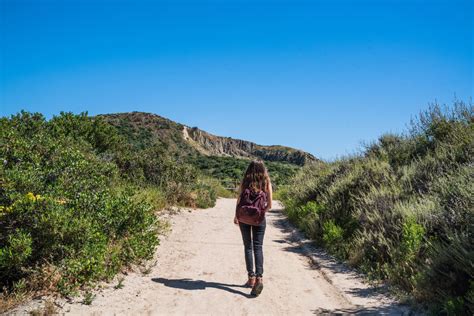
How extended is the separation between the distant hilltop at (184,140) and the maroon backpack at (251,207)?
45.4 metres

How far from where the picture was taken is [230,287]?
223 inches

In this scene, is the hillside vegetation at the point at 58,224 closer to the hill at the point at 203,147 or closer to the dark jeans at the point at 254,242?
the dark jeans at the point at 254,242

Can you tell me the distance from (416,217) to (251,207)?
294 cm

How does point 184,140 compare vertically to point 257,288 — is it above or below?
above

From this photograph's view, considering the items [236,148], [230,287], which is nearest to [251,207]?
[230,287]

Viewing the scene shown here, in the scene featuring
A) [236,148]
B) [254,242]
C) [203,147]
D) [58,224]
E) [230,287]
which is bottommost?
[230,287]

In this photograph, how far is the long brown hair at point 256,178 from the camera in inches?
220

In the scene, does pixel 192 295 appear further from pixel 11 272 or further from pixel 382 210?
pixel 382 210

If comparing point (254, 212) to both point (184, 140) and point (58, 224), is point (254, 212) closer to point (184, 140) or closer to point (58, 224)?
point (58, 224)

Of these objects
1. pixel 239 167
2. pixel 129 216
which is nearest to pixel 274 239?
pixel 129 216

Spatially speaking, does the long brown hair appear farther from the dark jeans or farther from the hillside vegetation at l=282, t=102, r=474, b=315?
the hillside vegetation at l=282, t=102, r=474, b=315

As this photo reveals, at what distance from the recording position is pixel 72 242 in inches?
200

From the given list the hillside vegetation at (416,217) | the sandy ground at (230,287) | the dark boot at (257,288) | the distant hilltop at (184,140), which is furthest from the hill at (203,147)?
the dark boot at (257,288)

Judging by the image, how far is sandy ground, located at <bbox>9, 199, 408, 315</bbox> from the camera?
4.77m
